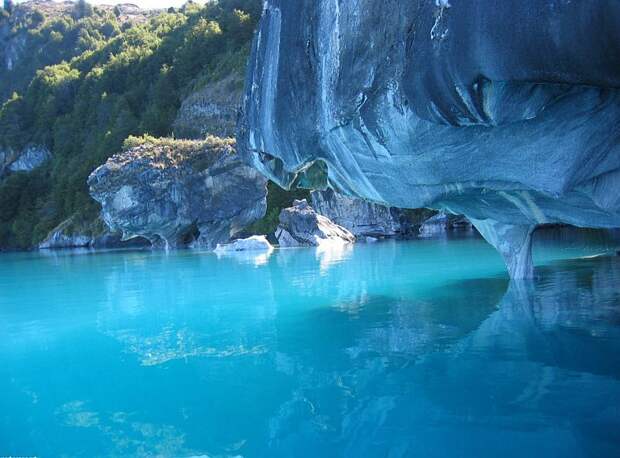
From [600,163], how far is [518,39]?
2.89m

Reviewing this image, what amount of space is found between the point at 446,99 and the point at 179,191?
119ft

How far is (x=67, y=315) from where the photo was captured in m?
12.1

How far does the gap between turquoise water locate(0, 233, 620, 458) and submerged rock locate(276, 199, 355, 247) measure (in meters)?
24.3

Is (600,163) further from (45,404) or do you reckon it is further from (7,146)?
(7,146)

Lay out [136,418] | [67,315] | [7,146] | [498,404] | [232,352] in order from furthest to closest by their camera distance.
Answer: [7,146], [67,315], [232,352], [136,418], [498,404]

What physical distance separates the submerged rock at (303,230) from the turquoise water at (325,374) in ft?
79.7

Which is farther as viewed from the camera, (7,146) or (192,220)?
(7,146)

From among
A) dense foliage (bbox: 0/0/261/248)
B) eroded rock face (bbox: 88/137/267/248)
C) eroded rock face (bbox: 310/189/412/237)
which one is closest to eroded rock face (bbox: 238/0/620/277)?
eroded rock face (bbox: 88/137/267/248)

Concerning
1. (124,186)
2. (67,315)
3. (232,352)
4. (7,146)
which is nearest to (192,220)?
(124,186)

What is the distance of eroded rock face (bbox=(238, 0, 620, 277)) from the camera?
4520 mm

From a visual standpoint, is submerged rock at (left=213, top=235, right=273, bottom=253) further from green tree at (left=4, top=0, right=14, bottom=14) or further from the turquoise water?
green tree at (left=4, top=0, right=14, bottom=14)

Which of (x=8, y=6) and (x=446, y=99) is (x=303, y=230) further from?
(x=8, y=6)

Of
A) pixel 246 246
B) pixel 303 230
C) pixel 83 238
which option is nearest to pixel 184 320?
pixel 246 246

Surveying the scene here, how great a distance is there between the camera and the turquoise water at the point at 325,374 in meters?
4.73
